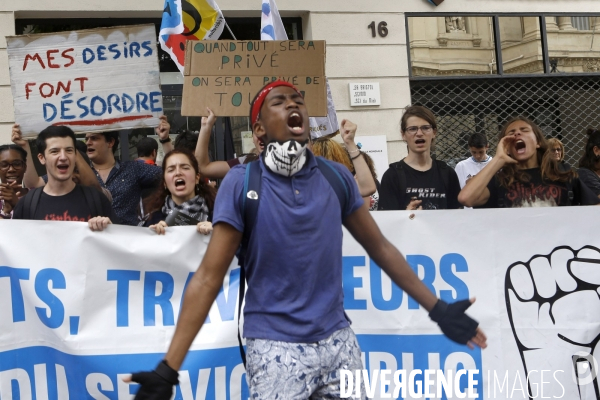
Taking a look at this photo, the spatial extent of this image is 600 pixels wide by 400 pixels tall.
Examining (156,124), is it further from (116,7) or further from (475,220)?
(116,7)

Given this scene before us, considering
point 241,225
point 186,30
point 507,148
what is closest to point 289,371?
point 241,225

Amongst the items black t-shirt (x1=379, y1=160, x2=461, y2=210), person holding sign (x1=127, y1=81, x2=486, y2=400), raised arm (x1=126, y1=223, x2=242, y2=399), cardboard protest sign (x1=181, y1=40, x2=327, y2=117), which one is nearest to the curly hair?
black t-shirt (x1=379, y1=160, x2=461, y2=210)

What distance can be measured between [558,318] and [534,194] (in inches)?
31.1

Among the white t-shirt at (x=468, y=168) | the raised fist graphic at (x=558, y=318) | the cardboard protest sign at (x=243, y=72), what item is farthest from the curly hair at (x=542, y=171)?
the white t-shirt at (x=468, y=168)

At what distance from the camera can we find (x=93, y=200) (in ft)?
16.1

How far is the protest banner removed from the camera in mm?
4668

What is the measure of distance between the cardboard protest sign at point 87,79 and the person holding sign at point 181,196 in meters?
0.86

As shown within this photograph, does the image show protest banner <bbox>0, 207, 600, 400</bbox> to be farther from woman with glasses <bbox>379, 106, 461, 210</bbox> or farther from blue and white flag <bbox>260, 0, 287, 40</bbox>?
blue and white flag <bbox>260, 0, 287, 40</bbox>

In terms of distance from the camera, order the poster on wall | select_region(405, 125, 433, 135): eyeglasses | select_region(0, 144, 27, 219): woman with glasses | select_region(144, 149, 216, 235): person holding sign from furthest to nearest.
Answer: the poster on wall → select_region(0, 144, 27, 219): woman with glasses → select_region(405, 125, 433, 135): eyeglasses → select_region(144, 149, 216, 235): person holding sign

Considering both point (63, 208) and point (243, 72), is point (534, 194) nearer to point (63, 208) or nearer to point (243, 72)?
point (243, 72)

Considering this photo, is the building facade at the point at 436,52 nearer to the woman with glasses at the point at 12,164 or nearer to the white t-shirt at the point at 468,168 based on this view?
the white t-shirt at the point at 468,168

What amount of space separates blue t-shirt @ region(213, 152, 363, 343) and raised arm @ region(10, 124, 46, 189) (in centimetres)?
304

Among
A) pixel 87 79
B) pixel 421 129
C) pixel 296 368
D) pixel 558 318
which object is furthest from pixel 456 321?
pixel 87 79

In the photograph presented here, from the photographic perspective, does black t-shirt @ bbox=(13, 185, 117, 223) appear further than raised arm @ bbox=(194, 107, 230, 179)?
No
